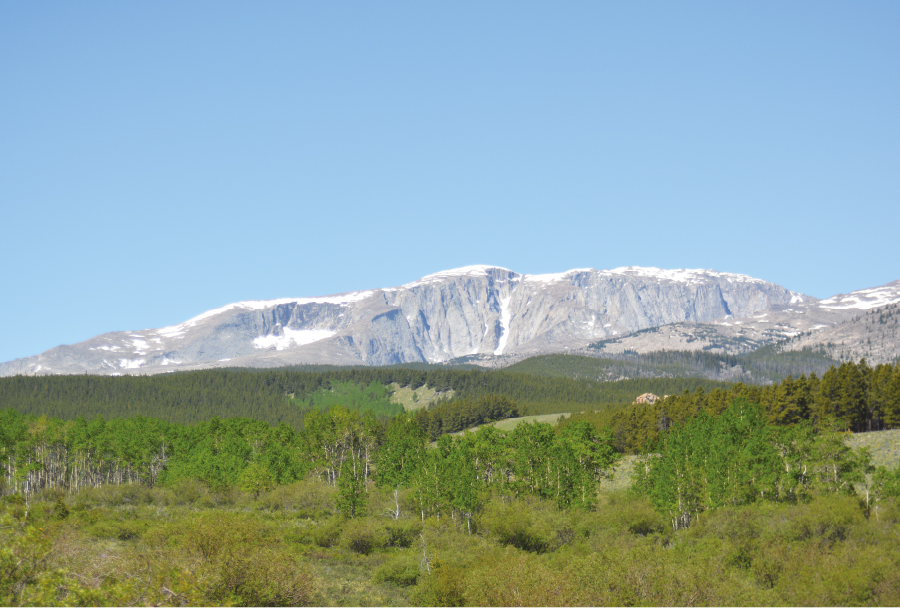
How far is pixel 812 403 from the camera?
Answer: 12531 cm

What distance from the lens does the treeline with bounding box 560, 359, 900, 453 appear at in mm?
117938

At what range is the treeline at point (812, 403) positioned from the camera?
118 m

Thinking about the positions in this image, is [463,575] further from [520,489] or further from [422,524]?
[520,489]

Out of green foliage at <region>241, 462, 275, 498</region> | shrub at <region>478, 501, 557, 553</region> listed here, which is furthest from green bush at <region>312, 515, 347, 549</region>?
green foliage at <region>241, 462, 275, 498</region>

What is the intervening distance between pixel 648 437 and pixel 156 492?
291 ft

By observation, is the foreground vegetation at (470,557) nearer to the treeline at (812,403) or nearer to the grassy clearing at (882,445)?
the grassy clearing at (882,445)

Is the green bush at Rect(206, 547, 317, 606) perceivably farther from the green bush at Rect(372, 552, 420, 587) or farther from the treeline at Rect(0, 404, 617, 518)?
the treeline at Rect(0, 404, 617, 518)

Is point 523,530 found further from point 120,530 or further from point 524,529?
point 120,530

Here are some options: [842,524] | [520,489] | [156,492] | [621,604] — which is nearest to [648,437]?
[520,489]

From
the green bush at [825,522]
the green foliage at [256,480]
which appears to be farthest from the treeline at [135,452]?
the green bush at [825,522]

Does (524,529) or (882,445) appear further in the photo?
(882,445)

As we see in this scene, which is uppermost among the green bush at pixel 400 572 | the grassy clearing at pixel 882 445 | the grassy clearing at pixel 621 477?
the grassy clearing at pixel 882 445

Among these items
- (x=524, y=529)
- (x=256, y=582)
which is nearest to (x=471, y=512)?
(x=524, y=529)

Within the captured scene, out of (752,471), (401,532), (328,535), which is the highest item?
(752,471)
